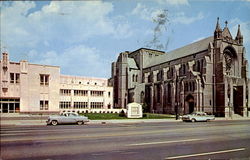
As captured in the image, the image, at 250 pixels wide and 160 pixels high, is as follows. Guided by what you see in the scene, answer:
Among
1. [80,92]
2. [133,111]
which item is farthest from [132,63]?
→ [133,111]

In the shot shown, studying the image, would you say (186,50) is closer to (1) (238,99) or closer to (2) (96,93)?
(1) (238,99)

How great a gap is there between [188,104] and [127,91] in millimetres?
19075

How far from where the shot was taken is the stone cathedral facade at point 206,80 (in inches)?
1389

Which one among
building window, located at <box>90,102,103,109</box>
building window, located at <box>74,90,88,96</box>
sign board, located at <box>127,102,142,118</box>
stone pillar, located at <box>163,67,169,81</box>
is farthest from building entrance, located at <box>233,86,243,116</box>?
building window, located at <box>74,90,88,96</box>

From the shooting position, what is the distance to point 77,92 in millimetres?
42219

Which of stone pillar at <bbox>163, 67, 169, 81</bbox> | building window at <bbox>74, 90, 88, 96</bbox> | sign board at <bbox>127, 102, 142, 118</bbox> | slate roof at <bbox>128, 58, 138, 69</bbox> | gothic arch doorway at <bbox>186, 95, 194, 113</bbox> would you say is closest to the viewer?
sign board at <bbox>127, 102, 142, 118</bbox>

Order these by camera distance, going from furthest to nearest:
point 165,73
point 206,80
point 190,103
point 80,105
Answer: point 165,73 → point 80,105 → point 190,103 → point 206,80

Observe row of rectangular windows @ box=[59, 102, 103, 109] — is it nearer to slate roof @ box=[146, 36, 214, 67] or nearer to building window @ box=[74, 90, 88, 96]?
building window @ box=[74, 90, 88, 96]

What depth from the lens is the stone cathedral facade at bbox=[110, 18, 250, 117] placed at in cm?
3528

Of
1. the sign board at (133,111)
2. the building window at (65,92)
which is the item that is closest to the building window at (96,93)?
the building window at (65,92)

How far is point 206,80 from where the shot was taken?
36625 millimetres

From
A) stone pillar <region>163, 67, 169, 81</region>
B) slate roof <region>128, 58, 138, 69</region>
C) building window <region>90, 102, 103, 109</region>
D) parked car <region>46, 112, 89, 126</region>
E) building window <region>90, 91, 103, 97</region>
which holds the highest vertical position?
slate roof <region>128, 58, 138, 69</region>

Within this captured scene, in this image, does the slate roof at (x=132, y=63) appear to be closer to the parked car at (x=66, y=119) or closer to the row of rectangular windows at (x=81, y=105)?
the row of rectangular windows at (x=81, y=105)

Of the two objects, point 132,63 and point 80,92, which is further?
point 132,63
